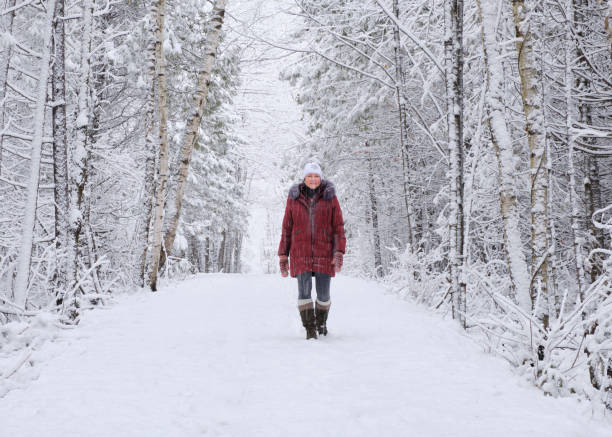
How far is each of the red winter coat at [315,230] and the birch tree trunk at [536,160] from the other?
1990 millimetres

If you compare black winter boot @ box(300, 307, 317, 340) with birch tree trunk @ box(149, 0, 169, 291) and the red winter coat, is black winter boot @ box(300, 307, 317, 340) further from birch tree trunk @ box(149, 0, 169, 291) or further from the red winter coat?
birch tree trunk @ box(149, 0, 169, 291)

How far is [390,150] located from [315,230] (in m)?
10.3

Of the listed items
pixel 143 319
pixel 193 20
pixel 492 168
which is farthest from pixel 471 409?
pixel 193 20

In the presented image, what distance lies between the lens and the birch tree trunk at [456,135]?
233 inches

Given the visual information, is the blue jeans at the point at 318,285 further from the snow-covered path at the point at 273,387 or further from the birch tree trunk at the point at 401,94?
the birch tree trunk at the point at 401,94

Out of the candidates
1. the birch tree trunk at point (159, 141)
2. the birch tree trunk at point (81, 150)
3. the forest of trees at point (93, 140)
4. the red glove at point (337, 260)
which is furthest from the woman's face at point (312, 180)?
the birch tree trunk at point (159, 141)

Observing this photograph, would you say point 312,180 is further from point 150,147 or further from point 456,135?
point 150,147

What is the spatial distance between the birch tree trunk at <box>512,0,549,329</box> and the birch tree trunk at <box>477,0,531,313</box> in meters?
0.25

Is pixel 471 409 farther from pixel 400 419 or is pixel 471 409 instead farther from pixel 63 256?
pixel 63 256

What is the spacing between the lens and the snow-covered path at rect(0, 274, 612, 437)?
2676 millimetres

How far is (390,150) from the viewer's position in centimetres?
1505

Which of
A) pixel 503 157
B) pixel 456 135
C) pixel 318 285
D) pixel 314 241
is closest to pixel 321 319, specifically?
pixel 318 285

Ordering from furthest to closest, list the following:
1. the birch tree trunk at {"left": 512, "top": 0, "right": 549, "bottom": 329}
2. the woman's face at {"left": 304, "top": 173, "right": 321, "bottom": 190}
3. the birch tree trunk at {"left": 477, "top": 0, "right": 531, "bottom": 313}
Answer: the woman's face at {"left": 304, "top": 173, "right": 321, "bottom": 190}, the birch tree trunk at {"left": 477, "top": 0, "right": 531, "bottom": 313}, the birch tree trunk at {"left": 512, "top": 0, "right": 549, "bottom": 329}

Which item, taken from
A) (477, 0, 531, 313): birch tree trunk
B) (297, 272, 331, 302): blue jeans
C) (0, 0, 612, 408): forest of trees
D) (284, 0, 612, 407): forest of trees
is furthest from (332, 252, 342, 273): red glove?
(477, 0, 531, 313): birch tree trunk
